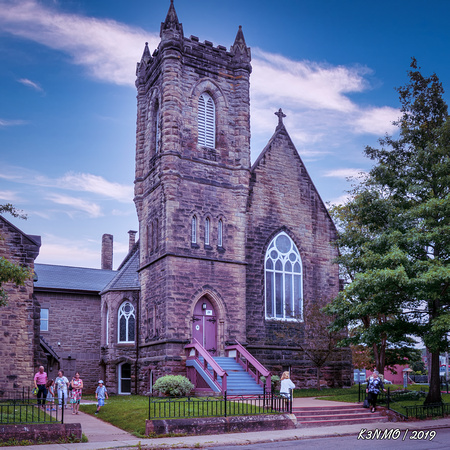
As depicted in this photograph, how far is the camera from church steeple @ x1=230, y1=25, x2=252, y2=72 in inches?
1196

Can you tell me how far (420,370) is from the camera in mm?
68312

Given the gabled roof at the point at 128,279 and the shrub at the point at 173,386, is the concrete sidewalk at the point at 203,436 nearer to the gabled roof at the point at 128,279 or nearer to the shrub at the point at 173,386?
the shrub at the point at 173,386

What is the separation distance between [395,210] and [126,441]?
1456cm

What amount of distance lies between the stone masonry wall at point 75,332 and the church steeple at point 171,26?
17292 mm

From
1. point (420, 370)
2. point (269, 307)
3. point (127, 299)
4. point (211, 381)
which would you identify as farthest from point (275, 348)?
point (420, 370)

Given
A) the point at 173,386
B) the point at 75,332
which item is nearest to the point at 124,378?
the point at 75,332

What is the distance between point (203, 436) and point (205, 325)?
10885 millimetres

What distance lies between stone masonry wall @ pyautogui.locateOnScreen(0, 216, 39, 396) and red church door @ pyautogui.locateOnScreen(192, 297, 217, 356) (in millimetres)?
7202

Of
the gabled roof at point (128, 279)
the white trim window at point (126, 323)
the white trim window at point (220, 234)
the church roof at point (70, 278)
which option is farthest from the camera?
the church roof at point (70, 278)

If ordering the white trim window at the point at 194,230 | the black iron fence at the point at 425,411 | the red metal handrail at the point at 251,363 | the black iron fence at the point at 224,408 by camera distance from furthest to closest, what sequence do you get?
the white trim window at the point at 194,230 → the red metal handrail at the point at 251,363 → the black iron fence at the point at 425,411 → the black iron fence at the point at 224,408

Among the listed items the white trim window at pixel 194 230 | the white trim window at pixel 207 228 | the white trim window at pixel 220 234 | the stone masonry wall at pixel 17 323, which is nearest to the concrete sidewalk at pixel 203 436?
the stone masonry wall at pixel 17 323

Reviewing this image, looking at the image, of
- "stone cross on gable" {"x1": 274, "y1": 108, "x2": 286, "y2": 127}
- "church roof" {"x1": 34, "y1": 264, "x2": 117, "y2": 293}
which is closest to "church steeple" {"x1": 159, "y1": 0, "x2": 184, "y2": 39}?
"stone cross on gable" {"x1": 274, "y1": 108, "x2": 286, "y2": 127}

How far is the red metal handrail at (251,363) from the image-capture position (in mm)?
23031

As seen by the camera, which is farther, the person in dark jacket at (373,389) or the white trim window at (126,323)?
the white trim window at (126,323)
